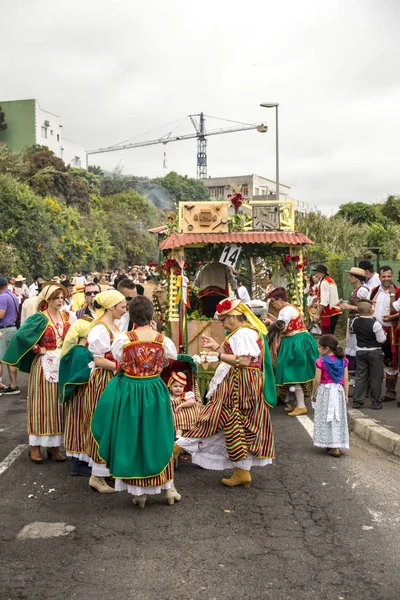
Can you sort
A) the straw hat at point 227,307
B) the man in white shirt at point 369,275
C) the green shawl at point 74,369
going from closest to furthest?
the straw hat at point 227,307, the green shawl at point 74,369, the man in white shirt at point 369,275

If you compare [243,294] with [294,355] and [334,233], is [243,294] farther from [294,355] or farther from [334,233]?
[334,233]

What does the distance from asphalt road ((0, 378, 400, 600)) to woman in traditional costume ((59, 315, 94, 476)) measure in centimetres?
25

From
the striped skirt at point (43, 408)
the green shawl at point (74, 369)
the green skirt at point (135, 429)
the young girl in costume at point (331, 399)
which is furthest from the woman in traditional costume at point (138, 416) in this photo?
the young girl in costume at point (331, 399)

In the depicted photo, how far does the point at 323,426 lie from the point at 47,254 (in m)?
26.4

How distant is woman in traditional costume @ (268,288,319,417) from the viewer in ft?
31.8

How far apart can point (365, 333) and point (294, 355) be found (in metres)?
1.01

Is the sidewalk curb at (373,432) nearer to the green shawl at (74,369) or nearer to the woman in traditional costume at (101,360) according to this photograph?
the woman in traditional costume at (101,360)

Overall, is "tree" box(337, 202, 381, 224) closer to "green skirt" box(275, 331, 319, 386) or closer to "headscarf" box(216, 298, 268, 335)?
"green skirt" box(275, 331, 319, 386)

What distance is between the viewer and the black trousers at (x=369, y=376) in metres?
9.70

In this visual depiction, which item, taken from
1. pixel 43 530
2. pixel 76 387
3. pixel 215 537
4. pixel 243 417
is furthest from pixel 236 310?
pixel 43 530

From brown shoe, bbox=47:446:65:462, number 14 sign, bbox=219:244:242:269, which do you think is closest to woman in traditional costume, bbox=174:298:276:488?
brown shoe, bbox=47:446:65:462

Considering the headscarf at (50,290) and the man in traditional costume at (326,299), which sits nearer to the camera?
the headscarf at (50,290)

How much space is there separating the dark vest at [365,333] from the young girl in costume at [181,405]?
11.8 ft

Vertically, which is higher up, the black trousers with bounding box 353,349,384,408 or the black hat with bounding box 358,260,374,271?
the black hat with bounding box 358,260,374,271
